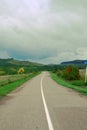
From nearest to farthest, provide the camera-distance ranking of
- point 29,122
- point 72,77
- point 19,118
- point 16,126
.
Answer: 1. point 16,126
2. point 29,122
3. point 19,118
4. point 72,77

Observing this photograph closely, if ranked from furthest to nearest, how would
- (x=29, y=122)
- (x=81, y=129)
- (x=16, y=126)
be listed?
(x=29, y=122) < (x=16, y=126) < (x=81, y=129)

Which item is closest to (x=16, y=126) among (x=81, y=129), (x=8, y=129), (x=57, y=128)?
(x=8, y=129)

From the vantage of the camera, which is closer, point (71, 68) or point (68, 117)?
point (68, 117)

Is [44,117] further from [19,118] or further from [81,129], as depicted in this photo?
[81,129]

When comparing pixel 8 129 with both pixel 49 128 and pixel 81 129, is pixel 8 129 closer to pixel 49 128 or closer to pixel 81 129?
pixel 49 128

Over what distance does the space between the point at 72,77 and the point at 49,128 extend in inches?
2399

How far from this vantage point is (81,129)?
335 inches

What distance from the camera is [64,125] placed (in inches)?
364

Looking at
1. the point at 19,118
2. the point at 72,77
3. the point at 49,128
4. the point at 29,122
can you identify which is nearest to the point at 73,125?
the point at 49,128

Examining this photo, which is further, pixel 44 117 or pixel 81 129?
pixel 44 117

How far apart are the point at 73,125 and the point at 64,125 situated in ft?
0.93

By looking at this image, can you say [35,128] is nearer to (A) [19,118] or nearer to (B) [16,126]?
(B) [16,126]

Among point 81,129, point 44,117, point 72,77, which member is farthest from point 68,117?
point 72,77

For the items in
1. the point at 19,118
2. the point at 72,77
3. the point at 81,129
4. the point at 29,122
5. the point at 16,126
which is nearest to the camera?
the point at 81,129
